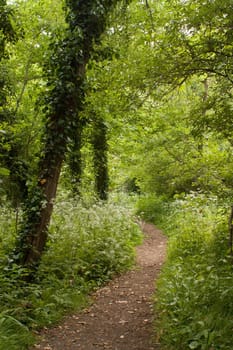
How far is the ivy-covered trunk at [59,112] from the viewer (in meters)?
6.46

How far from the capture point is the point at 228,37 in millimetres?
4992

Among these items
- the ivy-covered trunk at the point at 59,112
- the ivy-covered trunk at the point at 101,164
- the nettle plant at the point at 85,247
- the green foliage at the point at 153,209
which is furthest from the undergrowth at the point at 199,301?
the green foliage at the point at 153,209

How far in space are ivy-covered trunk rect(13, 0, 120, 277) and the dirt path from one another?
4.72 ft

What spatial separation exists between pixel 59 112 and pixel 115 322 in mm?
3830

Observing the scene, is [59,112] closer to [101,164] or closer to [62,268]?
[62,268]

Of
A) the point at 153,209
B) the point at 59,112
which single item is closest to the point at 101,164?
the point at 153,209

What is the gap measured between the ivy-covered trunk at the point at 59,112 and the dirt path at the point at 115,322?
1439mm

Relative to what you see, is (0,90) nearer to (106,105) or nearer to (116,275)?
(106,105)

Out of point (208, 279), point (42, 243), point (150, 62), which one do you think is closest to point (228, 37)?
point (150, 62)

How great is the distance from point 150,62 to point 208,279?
11.8 ft

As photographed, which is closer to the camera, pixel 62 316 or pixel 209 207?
pixel 62 316

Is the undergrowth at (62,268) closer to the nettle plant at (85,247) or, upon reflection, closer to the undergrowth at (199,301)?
the nettle plant at (85,247)

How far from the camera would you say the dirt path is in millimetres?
4922

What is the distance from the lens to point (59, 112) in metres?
6.61
